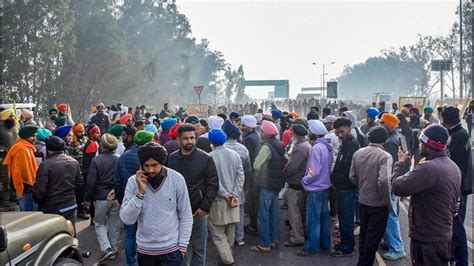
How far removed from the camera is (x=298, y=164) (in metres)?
7.17

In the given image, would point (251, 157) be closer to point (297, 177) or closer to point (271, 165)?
point (271, 165)

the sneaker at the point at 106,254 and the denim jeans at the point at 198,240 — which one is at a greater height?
the denim jeans at the point at 198,240

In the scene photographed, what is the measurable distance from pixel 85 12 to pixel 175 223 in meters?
A: 40.4

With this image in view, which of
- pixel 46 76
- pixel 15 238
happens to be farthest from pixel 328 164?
pixel 46 76

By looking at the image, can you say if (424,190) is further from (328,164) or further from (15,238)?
(15,238)

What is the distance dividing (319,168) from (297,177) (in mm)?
537

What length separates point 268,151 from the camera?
281 inches

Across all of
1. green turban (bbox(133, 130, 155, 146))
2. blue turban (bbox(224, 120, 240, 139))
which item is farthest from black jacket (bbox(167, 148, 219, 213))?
blue turban (bbox(224, 120, 240, 139))

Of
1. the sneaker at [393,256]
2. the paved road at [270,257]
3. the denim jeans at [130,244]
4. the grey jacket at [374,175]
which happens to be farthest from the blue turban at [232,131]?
the sneaker at [393,256]

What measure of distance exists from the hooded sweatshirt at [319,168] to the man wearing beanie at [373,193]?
916 millimetres

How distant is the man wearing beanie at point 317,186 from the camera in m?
6.79

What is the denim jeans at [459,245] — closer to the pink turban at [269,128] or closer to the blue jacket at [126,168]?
the pink turban at [269,128]

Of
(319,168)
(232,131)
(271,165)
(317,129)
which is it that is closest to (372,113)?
(317,129)

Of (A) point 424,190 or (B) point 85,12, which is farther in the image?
(B) point 85,12
